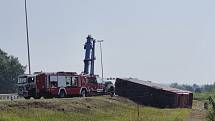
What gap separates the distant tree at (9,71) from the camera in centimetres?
10875

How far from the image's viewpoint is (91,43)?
84312 mm

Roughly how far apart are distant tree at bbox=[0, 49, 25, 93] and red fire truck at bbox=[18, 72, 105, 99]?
59288 mm

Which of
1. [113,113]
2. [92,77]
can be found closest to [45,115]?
[113,113]

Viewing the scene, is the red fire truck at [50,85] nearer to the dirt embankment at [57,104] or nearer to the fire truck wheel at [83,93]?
the fire truck wheel at [83,93]

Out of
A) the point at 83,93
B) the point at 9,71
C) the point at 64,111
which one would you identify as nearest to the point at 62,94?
the point at 83,93

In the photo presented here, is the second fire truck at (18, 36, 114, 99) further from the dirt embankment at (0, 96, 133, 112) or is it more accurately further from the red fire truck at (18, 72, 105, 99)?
the dirt embankment at (0, 96, 133, 112)

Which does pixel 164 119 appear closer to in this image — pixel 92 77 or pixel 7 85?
pixel 92 77

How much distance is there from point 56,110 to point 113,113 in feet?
23.7

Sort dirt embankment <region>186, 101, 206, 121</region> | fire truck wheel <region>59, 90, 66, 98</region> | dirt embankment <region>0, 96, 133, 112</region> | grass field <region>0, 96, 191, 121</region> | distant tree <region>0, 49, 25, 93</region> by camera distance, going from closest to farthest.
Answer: grass field <region>0, 96, 191, 121</region>, dirt embankment <region>0, 96, 133, 112</region>, dirt embankment <region>186, 101, 206, 121</region>, fire truck wheel <region>59, 90, 66, 98</region>, distant tree <region>0, 49, 25, 93</region>

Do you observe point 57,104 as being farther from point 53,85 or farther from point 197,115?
point 197,115

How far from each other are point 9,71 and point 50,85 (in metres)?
66.5

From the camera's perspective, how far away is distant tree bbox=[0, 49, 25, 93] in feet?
357

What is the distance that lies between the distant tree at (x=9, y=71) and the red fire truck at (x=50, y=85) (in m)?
59.3

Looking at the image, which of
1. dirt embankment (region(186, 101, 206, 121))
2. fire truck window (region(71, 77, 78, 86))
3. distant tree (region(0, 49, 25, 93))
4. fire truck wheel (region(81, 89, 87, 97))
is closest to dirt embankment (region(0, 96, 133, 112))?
fire truck window (region(71, 77, 78, 86))
